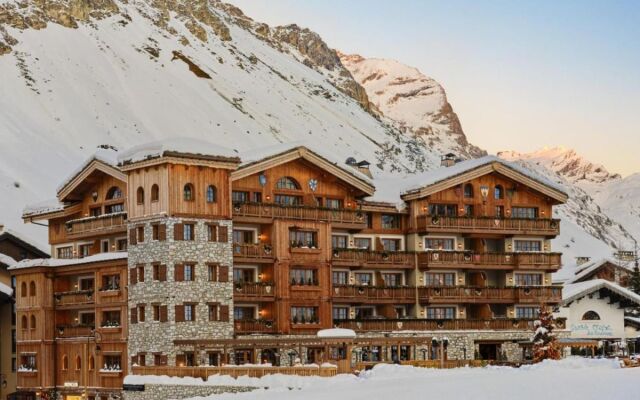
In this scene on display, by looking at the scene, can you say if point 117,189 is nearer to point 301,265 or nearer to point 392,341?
point 301,265

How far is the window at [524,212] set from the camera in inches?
3787

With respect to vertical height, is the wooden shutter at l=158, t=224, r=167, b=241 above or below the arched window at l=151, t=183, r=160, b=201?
below

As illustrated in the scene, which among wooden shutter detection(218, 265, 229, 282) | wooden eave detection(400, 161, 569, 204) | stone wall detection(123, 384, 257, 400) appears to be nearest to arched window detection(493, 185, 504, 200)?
wooden eave detection(400, 161, 569, 204)

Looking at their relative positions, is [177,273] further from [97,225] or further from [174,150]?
[97,225]

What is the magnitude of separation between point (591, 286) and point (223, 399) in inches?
1759

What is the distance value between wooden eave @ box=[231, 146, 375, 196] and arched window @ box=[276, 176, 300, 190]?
163 centimetres

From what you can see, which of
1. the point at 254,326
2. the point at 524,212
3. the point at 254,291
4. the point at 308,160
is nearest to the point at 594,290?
the point at 524,212

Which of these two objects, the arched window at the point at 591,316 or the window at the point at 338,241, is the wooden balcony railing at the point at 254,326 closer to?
the window at the point at 338,241

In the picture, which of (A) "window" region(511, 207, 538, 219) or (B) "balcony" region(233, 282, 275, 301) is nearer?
(B) "balcony" region(233, 282, 275, 301)

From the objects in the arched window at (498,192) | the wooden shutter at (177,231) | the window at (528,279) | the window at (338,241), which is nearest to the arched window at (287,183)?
the window at (338,241)

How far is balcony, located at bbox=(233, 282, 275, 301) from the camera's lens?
3231 inches

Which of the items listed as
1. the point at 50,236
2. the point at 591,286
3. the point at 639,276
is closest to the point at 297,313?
the point at 50,236

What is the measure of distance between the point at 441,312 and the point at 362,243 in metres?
7.29

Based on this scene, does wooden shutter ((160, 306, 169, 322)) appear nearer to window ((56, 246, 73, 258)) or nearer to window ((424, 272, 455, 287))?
window ((56, 246, 73, 258))
